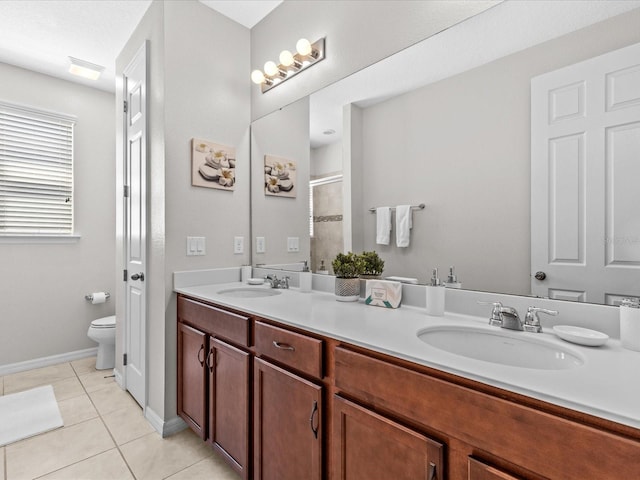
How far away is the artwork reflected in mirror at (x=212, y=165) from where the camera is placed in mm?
2107

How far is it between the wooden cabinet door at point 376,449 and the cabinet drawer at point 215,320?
57 centimetres

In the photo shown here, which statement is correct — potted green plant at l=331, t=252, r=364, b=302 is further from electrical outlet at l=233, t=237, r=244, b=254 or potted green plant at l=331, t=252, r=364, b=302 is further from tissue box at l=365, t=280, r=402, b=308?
electrical outlet at l=233, t=237, r=244, b=254

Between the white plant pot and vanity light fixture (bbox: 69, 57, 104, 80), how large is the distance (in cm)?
275

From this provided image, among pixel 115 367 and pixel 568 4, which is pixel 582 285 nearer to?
pixel 568 4

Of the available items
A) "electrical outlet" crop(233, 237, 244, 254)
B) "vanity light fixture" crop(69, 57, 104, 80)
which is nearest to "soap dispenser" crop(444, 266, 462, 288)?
"electrical outlet" crop(233, 237, 244, 254)

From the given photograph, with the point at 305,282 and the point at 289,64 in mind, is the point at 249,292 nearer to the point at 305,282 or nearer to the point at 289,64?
the point at 305,282

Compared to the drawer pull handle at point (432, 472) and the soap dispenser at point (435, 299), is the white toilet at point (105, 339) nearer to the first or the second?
the soap dispenser at point (435, 299)

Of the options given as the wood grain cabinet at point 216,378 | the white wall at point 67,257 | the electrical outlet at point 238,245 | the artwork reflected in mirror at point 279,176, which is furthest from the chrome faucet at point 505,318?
the white wall at point 67,257

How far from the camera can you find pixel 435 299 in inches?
51.2

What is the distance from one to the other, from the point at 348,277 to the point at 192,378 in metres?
1.05

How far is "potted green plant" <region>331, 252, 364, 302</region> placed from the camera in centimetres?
160

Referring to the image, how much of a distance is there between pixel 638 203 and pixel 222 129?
2135mm

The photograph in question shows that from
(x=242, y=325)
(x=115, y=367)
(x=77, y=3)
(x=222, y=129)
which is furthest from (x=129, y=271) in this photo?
(x=77, y=3)

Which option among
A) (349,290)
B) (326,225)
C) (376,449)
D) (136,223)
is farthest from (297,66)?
(376,449)
